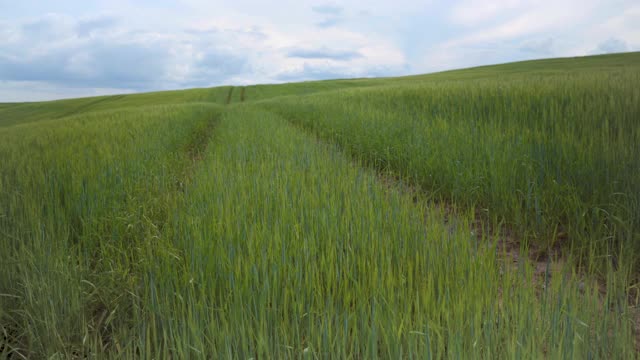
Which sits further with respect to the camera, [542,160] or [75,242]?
[542,160]

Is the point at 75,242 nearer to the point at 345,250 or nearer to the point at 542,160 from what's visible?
the point at 345,250

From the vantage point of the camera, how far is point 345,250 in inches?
96.0

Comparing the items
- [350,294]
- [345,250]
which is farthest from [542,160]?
[350,294]

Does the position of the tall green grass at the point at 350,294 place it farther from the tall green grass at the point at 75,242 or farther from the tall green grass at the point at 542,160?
the tall green grass at the point at 542,160

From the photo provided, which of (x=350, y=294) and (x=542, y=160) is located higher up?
(x=542, y=160)

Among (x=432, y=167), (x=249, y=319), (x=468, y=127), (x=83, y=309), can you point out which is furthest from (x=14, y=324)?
(x=468, y=127)

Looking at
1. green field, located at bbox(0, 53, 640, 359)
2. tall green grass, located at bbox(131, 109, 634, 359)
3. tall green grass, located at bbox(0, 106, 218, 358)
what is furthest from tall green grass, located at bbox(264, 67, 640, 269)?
tall green grass, located at bbox(0, 106, 218, 358)

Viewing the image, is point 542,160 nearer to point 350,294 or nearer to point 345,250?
point 345,250

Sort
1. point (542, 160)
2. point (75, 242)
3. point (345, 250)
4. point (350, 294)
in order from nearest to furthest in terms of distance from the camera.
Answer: point (350, 294), point (345, 250), point (75, 242), point (542, 160)

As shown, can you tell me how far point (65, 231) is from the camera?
301cm

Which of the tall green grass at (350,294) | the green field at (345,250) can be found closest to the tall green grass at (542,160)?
the green field at (345,250)

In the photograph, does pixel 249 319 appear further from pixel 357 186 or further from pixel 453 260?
pixel 357 186

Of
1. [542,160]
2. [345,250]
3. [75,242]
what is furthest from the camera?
[542,160]

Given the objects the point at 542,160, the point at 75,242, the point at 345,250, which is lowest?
the point at 75,242
